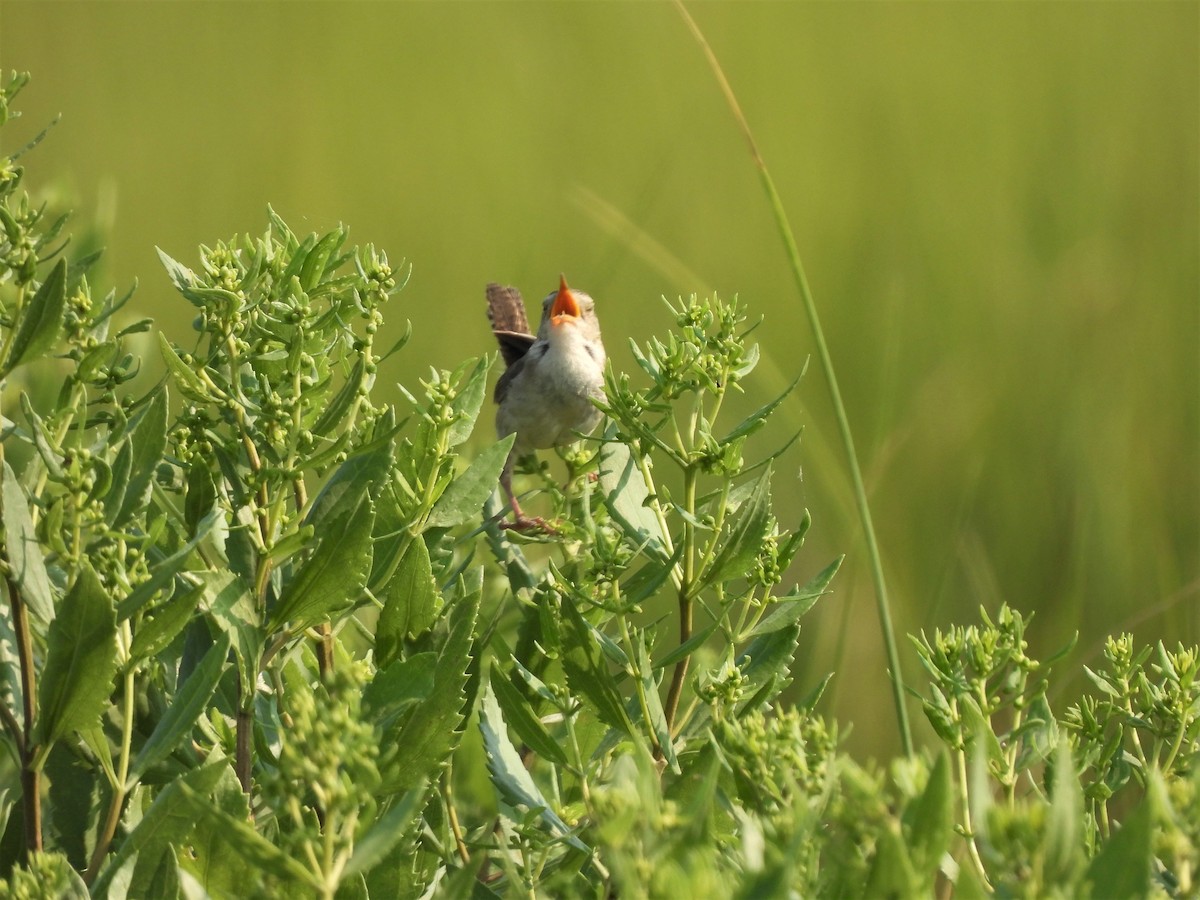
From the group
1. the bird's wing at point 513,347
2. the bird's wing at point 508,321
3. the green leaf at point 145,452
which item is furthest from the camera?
the bird's wing at point 513,347

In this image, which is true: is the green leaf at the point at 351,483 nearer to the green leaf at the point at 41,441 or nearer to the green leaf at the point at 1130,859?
the green leaf at the point at 41,441

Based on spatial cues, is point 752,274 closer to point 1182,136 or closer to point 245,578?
point 1182,136

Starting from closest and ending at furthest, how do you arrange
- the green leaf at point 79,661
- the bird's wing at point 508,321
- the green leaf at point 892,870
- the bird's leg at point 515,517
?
the green leaf at point 892,870 → the green leaf at point 79,661 → the bird's leg at point 515,517 → the bird's wing at point 508,321

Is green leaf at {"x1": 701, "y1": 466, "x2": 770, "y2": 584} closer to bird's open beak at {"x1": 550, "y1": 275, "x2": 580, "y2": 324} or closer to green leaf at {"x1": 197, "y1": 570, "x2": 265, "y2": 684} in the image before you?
green leaf at {"x1": 197, "y1": 570, "x2": 265, "y2": 684}

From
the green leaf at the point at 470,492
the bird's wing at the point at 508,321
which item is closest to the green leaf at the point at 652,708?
the green leaf at the point at 470,492

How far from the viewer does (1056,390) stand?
4918mm

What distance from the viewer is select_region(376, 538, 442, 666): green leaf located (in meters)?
1.21

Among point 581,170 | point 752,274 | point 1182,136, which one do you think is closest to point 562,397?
point 752,274

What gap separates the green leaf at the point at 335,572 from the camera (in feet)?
3.58

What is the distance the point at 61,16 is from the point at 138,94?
65cm

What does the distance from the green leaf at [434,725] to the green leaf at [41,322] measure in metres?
0.40

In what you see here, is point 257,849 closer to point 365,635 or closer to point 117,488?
point 117,488

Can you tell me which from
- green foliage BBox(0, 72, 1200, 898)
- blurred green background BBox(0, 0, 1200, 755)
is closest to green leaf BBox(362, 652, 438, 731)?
green foliage BBox(0, 72, 1200, 898)

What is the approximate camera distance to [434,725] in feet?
3.51
